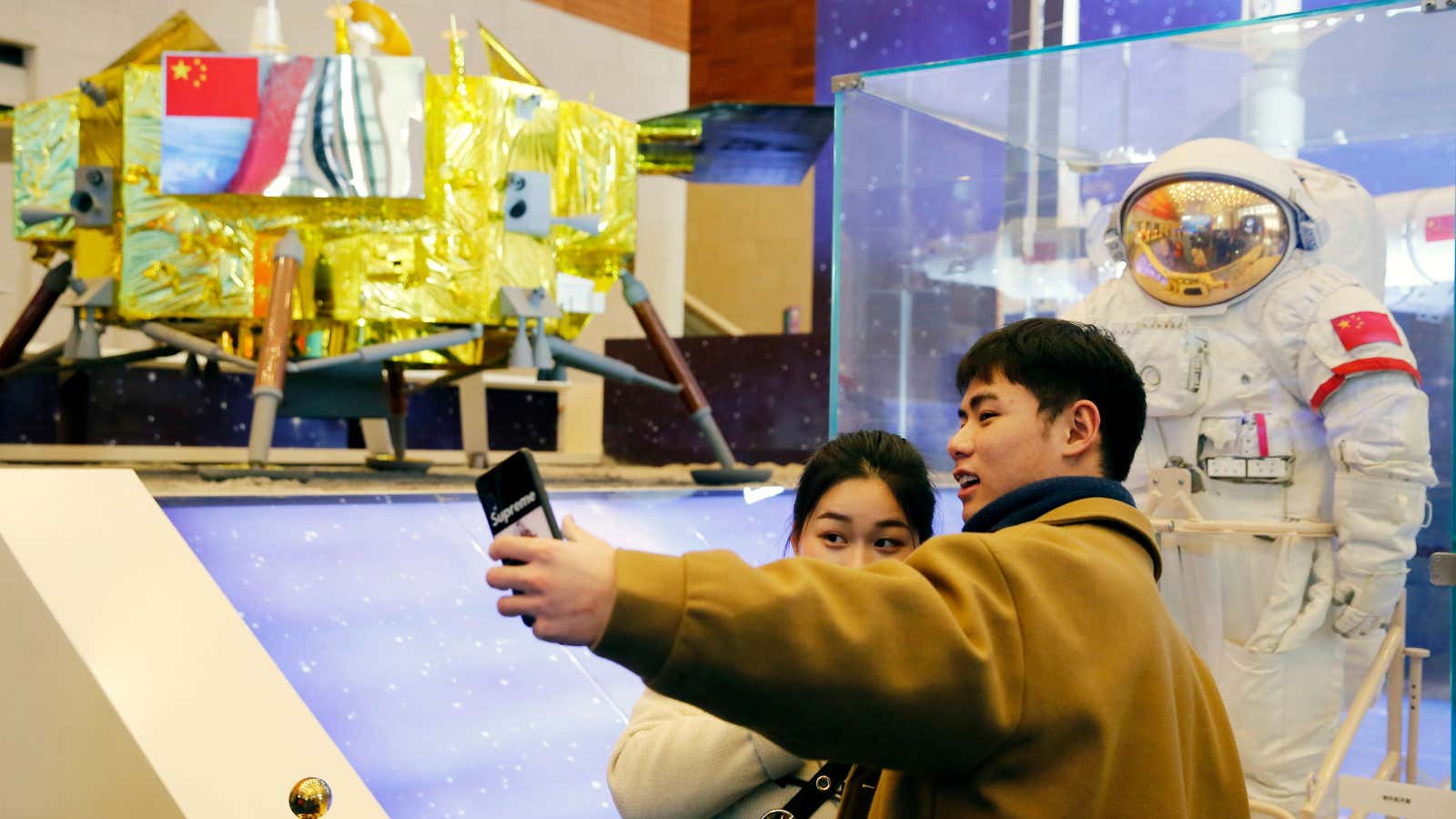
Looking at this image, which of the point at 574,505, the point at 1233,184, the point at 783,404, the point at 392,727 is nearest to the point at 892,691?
the point at 392,727

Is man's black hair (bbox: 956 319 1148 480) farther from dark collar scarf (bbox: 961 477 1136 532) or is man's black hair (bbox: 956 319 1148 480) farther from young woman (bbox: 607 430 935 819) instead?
young woman (bbox: 607 430 935 819)

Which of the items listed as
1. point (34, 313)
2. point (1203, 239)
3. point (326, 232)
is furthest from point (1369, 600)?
→ point (34, 313)

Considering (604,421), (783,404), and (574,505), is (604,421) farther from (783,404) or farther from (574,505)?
(574,505)

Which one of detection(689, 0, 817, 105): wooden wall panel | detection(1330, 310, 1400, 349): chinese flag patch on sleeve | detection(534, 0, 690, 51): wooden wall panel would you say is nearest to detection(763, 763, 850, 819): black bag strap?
detection(1330, 310, 1400, 349): chinese flag patch on sleeve

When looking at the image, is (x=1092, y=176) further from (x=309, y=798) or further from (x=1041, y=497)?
(x=309, y=798)

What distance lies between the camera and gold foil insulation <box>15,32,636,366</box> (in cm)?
370

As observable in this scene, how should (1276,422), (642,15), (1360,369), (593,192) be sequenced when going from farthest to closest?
(642,15) < (593,192) < (1276,422) < (1360,369)

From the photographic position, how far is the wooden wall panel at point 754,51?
8.41 metres

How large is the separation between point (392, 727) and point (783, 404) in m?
3.52

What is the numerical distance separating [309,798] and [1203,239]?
1.82m

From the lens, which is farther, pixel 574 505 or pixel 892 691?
pixel 574 505

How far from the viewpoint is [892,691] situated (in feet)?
2.69

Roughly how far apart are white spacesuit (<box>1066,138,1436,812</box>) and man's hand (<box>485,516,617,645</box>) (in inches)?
74.8

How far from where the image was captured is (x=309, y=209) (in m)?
3.70
